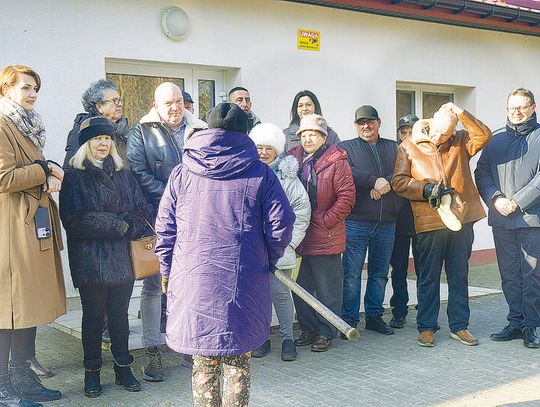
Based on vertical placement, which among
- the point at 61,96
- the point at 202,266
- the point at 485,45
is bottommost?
the point at 202,266

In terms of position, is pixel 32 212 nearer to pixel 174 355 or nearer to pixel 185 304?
pixel 185 304

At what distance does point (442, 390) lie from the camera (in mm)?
4797

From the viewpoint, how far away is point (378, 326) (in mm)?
6441

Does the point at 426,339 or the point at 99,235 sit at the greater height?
the point at 99,235

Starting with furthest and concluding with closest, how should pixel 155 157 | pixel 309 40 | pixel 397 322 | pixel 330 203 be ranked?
1. pixel 309 40
2. pixel 397 322
3. pixel 330 203
4. pixel 155 157

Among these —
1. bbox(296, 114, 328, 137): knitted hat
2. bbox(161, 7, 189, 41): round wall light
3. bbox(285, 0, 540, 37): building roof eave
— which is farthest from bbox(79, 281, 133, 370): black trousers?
bbox(285, 0, 540, 37): building roof eave

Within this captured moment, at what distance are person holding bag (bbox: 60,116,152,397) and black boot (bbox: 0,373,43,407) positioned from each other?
0.43 m

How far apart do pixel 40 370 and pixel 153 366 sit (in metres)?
0.87

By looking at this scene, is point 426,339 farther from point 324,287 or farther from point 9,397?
point 9,397

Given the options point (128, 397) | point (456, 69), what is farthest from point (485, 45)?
point (128, 397)

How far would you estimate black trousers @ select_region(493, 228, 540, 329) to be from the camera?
5961 millimetres

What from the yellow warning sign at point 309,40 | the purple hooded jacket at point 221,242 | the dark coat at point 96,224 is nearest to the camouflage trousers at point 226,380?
the purple hooded jacket at point 221,242

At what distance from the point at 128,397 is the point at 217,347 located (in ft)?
5.10

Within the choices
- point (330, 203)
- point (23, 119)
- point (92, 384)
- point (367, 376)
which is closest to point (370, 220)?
point (330, 203)
